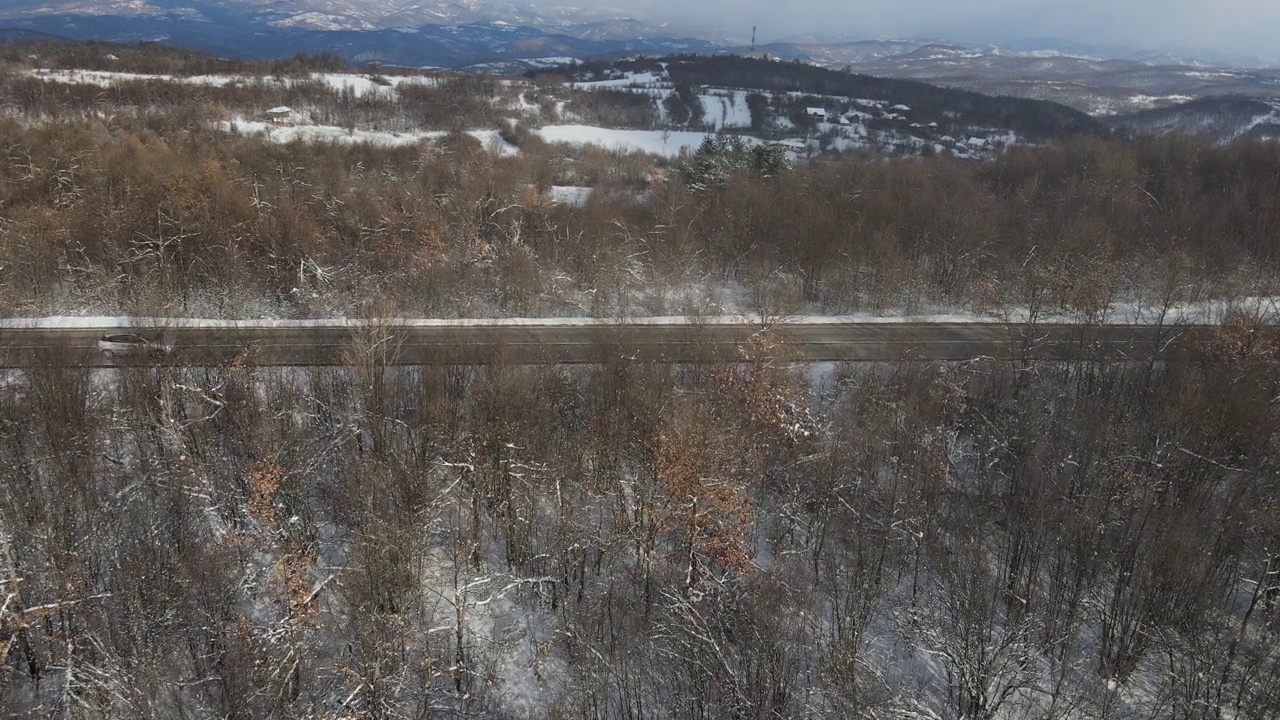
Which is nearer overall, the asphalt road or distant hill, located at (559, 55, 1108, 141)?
the asphalt road

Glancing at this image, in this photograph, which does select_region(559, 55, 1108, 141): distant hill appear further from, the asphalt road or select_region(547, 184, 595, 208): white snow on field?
the asphalt road

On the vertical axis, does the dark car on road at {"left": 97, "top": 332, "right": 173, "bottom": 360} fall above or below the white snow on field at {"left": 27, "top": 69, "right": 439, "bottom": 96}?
below

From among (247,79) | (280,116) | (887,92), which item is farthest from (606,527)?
(887,92)

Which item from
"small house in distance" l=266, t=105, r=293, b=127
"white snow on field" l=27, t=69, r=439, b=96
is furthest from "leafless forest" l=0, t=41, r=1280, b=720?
"white snow on field" l=27, t=69, r=439, b=96

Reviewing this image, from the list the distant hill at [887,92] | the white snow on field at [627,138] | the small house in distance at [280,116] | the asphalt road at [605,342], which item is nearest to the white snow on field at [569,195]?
the asphalt road at [605,342]

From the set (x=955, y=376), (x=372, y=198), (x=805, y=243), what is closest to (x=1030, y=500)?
(x=955, y=376)

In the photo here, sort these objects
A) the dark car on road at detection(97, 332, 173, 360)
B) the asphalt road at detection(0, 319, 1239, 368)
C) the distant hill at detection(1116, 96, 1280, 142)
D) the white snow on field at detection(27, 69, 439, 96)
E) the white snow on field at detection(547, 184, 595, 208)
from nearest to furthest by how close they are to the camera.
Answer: the dark car on road at detection(97, 332, 173, 360), the asphalt road at detection(0, 319, 1239, 368), the white snow on field at detection(547, 184, 595, 208), the white snow on field at detection(27, 69, 439, 96), the distant hill at detection(1116, 96, 1280, 142)

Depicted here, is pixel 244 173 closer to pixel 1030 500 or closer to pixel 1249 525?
pixel 1030 500
